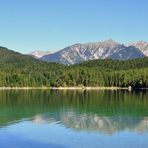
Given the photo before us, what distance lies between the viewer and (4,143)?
42781 millimetres

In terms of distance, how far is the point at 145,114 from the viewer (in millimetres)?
70188

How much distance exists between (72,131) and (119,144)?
893cm

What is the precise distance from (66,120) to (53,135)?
13.8 meters

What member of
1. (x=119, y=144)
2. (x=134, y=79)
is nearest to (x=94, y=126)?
(x=119, y=144)

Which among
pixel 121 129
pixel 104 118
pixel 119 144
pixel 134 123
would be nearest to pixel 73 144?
pixel 119 144

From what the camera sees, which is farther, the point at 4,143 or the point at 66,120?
the point at 66,120

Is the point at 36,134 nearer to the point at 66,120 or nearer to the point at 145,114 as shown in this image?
the point at 66,120

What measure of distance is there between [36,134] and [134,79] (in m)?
147

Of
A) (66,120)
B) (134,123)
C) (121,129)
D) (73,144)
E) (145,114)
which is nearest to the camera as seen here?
(73,144)

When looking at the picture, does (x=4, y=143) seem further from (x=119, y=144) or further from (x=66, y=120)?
(x=66, y=120)

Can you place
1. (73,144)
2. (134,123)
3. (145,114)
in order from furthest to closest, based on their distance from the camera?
(145,114)
(134,123)
(73,144)

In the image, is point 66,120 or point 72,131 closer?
point 72,131

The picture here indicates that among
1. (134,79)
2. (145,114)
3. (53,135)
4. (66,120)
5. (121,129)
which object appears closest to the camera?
(53,135)

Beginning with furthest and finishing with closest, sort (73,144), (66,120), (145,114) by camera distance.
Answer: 1. (145,114)
2. (66,120)
3. (73,144)
